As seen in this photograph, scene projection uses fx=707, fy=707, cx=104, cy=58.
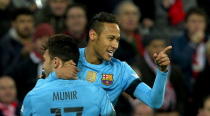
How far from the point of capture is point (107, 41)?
5.65 m

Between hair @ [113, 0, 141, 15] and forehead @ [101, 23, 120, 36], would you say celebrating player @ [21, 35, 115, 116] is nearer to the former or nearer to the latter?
forehead @ [101, 23, 120, 36]

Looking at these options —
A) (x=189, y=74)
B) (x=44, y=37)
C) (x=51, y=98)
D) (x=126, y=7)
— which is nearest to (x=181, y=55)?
(x=189, y=74)

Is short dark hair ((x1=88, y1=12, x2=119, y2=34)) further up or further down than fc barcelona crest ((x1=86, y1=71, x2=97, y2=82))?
further up

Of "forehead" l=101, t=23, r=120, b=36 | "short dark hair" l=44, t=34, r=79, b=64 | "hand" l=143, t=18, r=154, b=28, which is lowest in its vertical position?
"hand" l=143, t=18, r=154, b=28

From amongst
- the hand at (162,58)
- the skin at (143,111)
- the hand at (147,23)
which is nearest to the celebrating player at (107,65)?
the hand at (162,58)

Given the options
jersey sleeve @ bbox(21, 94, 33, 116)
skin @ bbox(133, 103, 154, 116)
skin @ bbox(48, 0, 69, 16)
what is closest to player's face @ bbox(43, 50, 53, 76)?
jersey sleeve @ bbox(21, 94, 33, 116)

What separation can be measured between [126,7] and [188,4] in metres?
1.52

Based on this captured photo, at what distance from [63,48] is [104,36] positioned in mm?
560

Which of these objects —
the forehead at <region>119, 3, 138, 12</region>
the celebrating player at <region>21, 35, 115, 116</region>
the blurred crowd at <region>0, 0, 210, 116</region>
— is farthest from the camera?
the forehead at <region>119, 3, 138, 12</region>

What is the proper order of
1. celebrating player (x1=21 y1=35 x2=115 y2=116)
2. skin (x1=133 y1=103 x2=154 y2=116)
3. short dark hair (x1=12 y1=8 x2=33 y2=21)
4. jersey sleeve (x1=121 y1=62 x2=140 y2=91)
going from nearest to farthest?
1. celebrating player (x1=21 y1=35 x2=115 y2=116)
2. jersey sleeve (x1=121 y1=62 x2=140 y2=91)
3. skin (x1=133 y1=103 x2=154 y2=116)
4. short dark hair (x1=12 y1=8 x2=33 y2=21)

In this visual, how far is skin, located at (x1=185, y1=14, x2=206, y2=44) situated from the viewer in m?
9.24

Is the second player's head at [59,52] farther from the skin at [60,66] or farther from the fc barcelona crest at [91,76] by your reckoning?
the fc barcelona crest at [91,76]

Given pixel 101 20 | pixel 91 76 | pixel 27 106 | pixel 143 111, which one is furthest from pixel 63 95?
pixel 143 111

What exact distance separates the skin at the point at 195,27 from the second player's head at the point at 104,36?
366cm
